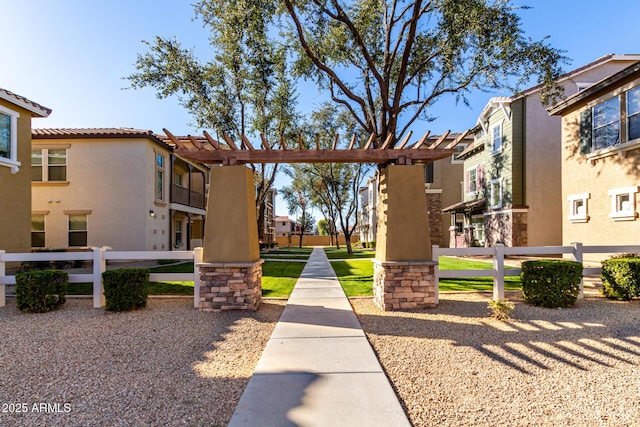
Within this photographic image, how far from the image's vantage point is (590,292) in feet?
25.8

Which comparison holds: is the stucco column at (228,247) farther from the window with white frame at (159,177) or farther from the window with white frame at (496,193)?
the window with white frame at (496,193)

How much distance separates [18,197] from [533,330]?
1446 cm

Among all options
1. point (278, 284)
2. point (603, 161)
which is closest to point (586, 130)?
point (603, 161)

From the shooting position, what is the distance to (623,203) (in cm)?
1062

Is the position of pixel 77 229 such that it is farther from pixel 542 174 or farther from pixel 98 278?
pixel 542 174

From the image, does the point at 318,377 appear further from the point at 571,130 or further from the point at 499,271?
the point at 571,130

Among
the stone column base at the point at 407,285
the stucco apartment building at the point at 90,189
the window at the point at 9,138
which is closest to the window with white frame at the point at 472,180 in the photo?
the stone column base at the point at 407,285

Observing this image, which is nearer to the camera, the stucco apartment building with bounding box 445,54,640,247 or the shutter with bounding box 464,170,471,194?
the stucco apartment building with bounding box 445,54,640,247

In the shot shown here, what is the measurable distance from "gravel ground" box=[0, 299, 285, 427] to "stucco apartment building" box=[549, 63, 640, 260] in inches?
457

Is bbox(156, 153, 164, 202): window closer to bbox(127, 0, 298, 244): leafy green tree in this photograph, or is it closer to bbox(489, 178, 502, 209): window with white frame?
bbox(127, 0, 298, 244): leafy green tree

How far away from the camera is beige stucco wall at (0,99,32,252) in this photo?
10.1 meters

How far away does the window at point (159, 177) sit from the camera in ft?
54.8

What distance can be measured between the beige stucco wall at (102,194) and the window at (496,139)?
18401 mm

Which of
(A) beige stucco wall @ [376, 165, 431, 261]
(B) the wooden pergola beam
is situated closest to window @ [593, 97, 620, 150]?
(B) the wooden pergola beam
